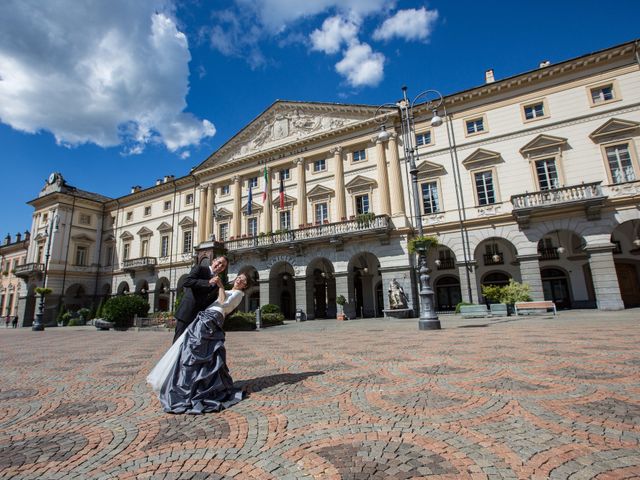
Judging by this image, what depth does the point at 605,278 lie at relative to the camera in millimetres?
18297

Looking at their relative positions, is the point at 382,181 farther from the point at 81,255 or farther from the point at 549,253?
the point at 81,255

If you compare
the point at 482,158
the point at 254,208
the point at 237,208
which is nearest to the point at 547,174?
the point at 482,158

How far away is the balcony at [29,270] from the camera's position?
3609 centimetres

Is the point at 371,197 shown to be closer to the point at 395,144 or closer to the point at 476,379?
the point at 395,144

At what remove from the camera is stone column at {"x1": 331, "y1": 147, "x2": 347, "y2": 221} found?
1033 inches

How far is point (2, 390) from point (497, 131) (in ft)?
84.8

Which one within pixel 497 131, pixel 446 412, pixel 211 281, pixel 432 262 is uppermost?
pixel 497 131

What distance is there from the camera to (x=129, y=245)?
38812mm

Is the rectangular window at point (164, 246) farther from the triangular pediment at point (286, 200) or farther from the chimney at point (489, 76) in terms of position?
the chimney at point (489, 76)

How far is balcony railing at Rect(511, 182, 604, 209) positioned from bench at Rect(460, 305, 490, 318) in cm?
722

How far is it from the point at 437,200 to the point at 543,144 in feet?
22.8

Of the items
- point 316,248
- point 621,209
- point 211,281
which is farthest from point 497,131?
point 211,281

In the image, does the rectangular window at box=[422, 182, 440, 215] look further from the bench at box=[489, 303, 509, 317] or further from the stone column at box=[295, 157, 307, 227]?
the stone column at box=[295, 157, 307, 227]

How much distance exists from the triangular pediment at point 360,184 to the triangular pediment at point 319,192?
4.89 feet
